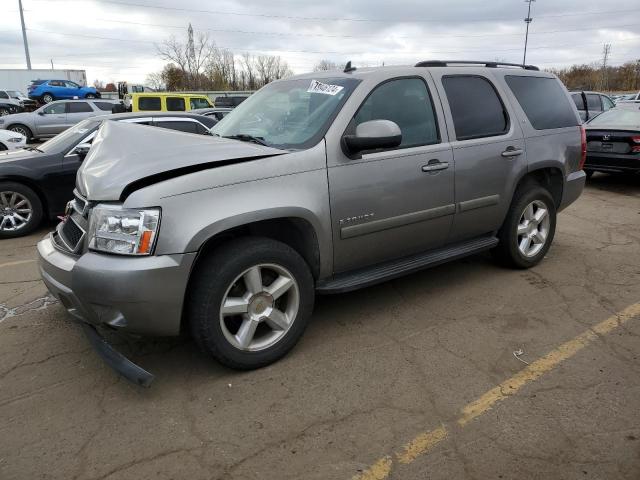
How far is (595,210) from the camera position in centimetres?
768

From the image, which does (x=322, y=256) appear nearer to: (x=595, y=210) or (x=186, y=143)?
(x=186, y=143)

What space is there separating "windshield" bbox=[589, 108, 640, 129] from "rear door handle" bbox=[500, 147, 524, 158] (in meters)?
6.07

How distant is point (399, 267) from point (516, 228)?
152 centimetres

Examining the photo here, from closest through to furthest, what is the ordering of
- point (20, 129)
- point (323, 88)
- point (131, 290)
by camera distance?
point (131, 290) < point (323, 88) < point (20, 129)

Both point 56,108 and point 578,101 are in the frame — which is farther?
point 56,108

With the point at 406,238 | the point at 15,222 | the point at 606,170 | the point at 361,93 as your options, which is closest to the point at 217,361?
the point at 406,238

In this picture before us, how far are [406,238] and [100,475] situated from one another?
8.11 ft

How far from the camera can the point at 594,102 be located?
48.4 feet

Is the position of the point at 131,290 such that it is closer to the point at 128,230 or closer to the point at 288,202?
the point at 128,230

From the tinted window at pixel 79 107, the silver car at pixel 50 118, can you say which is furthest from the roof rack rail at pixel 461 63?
the tinted window at pixel 79 107

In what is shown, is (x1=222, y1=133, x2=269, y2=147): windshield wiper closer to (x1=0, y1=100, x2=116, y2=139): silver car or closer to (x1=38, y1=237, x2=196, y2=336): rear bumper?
(x1=38, y1=237, x2=196, y2=336): rear bumper

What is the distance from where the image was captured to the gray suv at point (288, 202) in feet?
8.82

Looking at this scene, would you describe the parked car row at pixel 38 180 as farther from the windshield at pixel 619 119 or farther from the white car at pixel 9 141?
the windshield at pixel 619 119

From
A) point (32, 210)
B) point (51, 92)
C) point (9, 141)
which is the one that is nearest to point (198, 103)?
point (9, 141)
